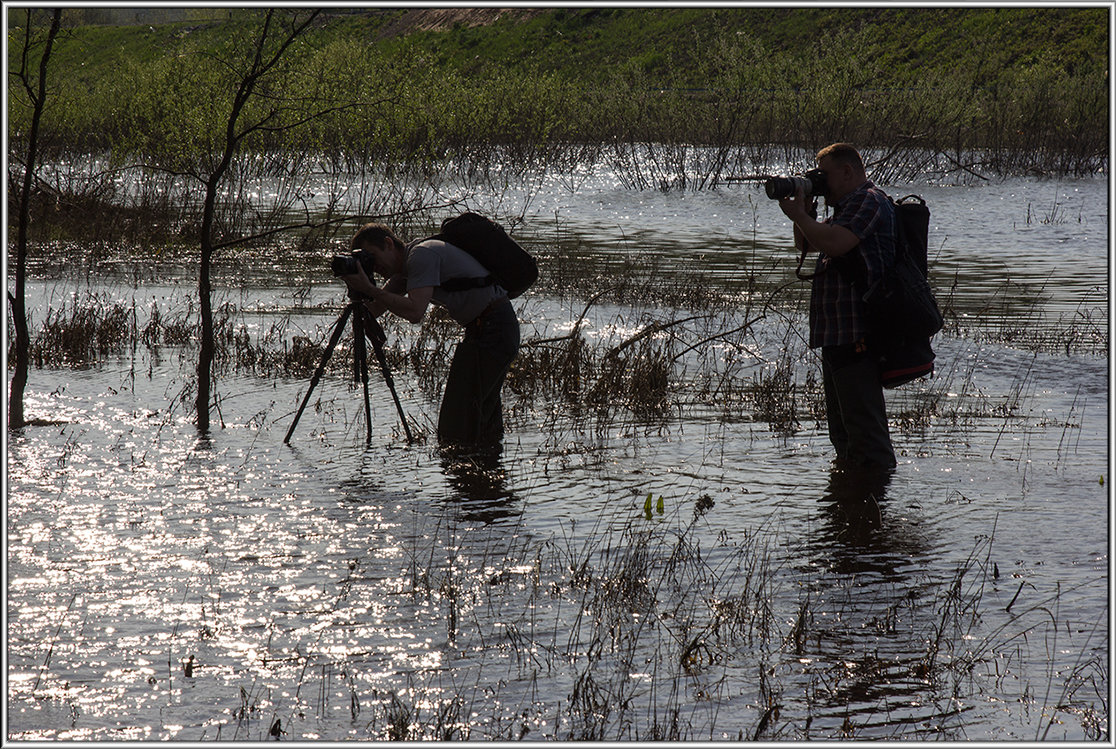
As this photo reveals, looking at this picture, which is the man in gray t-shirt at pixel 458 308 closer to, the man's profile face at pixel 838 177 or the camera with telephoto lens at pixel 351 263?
the camera with telephoto lens at pixel 351 263

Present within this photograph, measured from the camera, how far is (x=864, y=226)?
5805mm

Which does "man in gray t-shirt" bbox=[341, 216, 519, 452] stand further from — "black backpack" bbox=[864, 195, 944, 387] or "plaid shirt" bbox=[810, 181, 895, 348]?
"black backpack" bbox=[864, 195, 944, 387]

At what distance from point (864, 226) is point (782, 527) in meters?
1.72

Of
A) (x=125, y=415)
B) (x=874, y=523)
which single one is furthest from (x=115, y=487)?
(x=874, y=523)

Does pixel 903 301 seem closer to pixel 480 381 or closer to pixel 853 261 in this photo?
pixel 853 261

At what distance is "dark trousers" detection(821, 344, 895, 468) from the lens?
6.14m

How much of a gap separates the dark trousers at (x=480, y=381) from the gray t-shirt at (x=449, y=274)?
93 mm

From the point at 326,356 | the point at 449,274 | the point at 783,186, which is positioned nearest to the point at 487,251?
the point at 449,274

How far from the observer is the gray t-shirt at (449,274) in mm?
6594

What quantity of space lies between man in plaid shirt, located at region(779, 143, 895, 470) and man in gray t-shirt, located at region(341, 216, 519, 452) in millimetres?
2078

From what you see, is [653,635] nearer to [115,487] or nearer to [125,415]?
[115,487]

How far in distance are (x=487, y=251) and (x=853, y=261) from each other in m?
2.38

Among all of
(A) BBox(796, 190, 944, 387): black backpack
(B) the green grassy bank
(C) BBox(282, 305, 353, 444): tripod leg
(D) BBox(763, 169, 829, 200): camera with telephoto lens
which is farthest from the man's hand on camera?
(B) the green grassy bank

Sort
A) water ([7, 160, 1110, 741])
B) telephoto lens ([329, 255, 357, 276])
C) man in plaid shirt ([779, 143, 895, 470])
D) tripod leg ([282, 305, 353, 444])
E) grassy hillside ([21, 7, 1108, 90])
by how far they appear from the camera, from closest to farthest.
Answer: water ([7, 160, 1110, 741]) < man in plaid shirt ([779, 143, 895, 470]) < telephoto lens ([329, 255, 357, 276]) < tripod leg ([282, 305, 353, 444]) < grassy hillside ([21, 7, 1108, 90])
